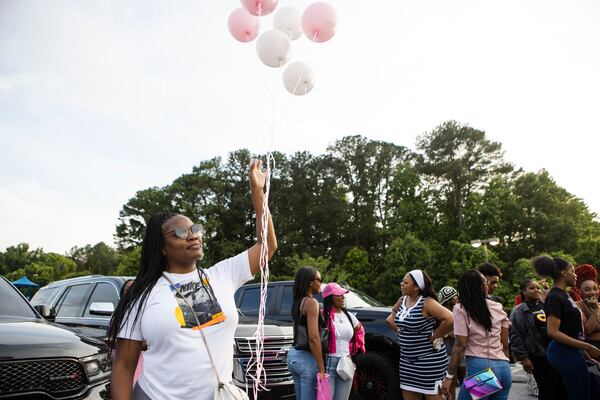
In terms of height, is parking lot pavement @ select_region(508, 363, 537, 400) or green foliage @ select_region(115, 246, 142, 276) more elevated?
green foliage @ select_region(115, 246, 142, 276)

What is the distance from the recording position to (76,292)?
7059 mm

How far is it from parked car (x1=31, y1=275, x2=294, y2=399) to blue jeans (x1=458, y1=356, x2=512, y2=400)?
194 centimetres

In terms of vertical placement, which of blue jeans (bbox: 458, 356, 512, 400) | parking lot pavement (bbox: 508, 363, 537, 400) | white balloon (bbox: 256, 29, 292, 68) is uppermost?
white balloon (bbox: 256, 29, 292, 68)

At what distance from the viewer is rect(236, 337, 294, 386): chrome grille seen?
5.41 m

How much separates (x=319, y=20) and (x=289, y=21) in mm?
423

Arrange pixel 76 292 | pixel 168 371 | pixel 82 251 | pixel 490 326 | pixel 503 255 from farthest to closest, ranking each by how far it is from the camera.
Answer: pixel 82 251
pixel 503 255
pixel 76 292
pixel 490 326
pixel 168 371

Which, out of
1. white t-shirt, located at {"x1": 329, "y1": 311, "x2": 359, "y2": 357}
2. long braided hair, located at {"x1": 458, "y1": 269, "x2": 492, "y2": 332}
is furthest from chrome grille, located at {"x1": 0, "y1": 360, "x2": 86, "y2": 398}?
long braided hair, located at {"x1": 458, "y1": 269, "x2": 492, "y2": 332}

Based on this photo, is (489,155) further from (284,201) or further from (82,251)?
(82,251)

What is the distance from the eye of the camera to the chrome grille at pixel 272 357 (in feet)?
17.8

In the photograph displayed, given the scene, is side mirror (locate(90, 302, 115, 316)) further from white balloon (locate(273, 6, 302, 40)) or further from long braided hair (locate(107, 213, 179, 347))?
white balloon (locate(273, 6, 302, 40))

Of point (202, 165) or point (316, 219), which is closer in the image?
point (316, 219)

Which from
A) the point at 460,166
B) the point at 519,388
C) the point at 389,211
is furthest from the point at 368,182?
the point at 519,388

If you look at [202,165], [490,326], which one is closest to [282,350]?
[490,326]

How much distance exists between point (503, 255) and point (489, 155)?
28.8ft
